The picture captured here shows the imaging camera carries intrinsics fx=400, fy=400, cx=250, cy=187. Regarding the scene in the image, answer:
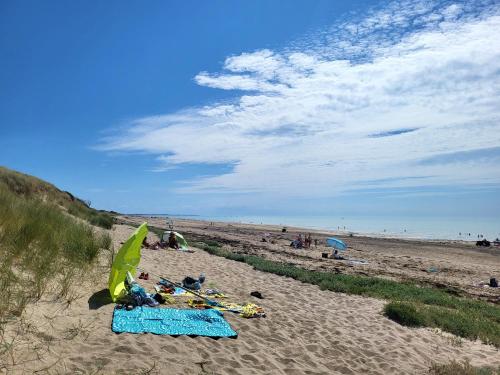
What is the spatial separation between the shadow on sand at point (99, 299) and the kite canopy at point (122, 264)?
132 mm

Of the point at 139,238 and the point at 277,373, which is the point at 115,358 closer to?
the point at 277,373

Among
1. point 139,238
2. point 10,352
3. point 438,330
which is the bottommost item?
point 438,330

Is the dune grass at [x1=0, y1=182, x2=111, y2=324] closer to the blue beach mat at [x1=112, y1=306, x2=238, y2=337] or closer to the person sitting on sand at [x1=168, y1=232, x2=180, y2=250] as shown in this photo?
the blue beach mat at [x1=112, y1=306, x2=238, y2=337]

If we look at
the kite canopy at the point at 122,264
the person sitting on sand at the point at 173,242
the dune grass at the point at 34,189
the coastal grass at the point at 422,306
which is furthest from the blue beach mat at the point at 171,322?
the dune grass at the point at 34,189

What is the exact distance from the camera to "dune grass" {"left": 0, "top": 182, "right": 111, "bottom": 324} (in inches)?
190

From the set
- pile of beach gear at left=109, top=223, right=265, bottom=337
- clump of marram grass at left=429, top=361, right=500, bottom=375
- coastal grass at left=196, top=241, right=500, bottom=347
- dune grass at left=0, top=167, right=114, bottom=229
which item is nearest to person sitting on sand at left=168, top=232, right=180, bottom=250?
coastal grass at left=196, top=241, right=500, bottom=347

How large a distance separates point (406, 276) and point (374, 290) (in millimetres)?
5693

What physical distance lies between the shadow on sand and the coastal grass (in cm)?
535

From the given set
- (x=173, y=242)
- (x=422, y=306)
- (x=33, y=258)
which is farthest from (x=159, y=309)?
(x=173, y=242)

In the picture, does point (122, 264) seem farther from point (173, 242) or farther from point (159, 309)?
point (173, 242)

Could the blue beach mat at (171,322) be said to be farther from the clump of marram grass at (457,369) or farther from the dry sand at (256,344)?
the clump of marram grass at (457,369)

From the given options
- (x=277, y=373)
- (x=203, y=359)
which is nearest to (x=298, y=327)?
(x=277, y=373)

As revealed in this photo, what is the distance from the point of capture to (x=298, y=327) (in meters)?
6.46

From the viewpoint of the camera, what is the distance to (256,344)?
5.41m
